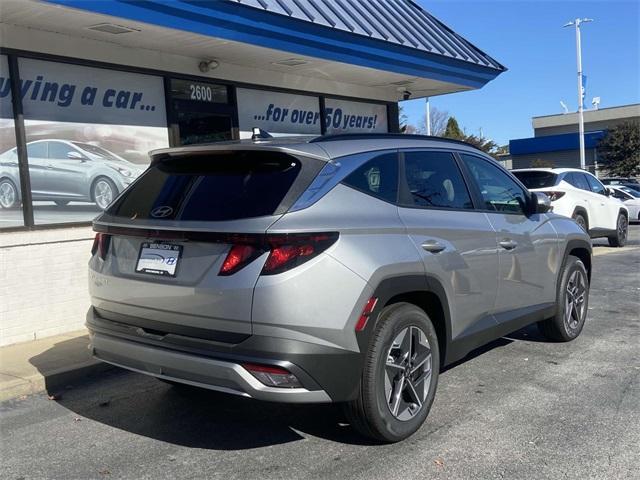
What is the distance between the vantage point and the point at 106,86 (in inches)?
303

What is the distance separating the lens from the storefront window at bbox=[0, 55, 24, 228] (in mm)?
6656

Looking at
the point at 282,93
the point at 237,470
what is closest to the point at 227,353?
the point at 237,470

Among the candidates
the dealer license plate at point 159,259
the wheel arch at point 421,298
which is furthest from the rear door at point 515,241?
the dealer license plate at point 159,259

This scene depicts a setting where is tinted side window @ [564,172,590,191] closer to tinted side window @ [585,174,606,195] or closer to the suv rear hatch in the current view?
tinted side window @ [585,174,606,195]

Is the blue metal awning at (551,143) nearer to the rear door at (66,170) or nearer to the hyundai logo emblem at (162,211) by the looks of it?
the rear door at (66,170)

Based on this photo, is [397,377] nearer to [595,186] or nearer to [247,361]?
[247,361]

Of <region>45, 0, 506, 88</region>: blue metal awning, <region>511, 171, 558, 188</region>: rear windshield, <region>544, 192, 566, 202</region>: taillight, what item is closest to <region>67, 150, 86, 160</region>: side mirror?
<region>45, 0, 506, 88</region>: blue metal awning

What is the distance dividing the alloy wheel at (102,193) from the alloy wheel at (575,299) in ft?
17.1

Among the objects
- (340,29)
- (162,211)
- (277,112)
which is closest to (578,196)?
(277,112)

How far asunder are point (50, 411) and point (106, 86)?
4306mm

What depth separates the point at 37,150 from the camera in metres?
6.98

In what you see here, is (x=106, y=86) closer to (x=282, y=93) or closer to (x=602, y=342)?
(x=282, y=93)

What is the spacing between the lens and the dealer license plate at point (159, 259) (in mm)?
3553

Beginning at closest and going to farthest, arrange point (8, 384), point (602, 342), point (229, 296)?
point (229, 296) → point (8, 384) → point (602, 342)
